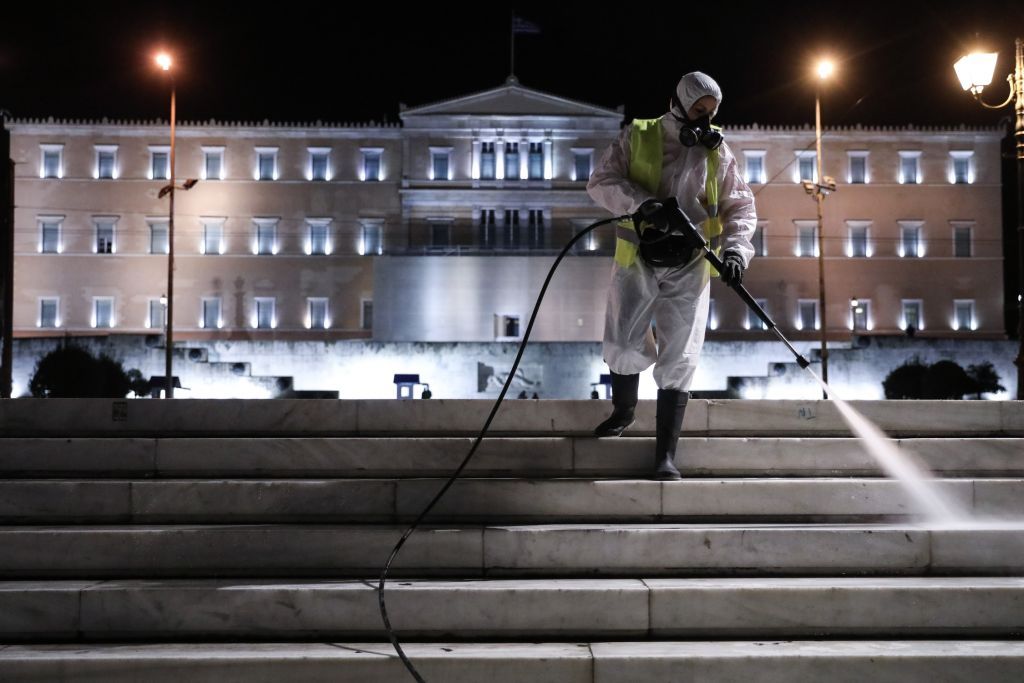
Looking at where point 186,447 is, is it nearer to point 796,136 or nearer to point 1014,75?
point 1014,75

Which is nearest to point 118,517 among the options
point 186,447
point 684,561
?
point 186,447

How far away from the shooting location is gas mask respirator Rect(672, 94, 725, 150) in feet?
14.5

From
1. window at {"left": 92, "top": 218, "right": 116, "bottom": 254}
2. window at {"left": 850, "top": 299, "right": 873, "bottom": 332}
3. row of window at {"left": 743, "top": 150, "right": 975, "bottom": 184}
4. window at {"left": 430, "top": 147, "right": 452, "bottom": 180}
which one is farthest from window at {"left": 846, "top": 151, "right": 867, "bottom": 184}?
window at {"left": 92, "top": 218, "right": 116, "bottom": 254}

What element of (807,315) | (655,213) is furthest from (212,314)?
(655,213)

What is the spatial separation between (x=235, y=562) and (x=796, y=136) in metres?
38.3

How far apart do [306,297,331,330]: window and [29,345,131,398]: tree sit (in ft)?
43.4

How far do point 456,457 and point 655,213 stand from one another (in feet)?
5.26

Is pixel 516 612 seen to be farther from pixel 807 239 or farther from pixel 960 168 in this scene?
pixel 960 168

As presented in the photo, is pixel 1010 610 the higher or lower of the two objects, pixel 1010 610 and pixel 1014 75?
the lower

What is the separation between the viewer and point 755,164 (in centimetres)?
3847

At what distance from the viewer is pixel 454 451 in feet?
15.2

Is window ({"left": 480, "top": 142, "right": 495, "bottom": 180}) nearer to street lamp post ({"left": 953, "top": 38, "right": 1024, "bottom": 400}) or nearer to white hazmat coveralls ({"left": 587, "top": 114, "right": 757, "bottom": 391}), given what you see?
street lamp post ({"left": 953, "top": 38, "right": 1024, "bottom": 400})

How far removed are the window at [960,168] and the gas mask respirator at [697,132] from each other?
1552 inches

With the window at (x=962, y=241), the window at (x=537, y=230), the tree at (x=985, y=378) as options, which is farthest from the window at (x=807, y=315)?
the window at (x=537, y=230)
